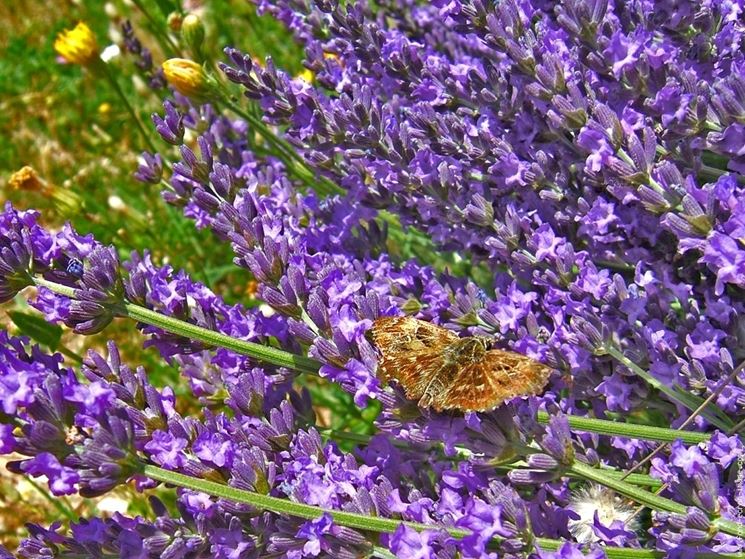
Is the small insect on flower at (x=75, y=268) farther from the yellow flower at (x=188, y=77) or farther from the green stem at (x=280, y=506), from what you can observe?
the yellow flower at (x=188, y=77)

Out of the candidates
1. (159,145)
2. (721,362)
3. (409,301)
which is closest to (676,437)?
(721,362)

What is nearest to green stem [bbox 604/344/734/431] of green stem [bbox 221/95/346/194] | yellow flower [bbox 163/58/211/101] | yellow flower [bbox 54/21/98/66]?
green stem [bbox 221/95/346/194]

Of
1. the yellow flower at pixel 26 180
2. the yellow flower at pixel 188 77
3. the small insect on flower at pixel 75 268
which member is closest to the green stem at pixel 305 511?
the small insect on flower at pixel 75 268

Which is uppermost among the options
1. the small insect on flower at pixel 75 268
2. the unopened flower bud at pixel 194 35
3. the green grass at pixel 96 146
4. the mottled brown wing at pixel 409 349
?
the unopened flower bud at pixel 194 35

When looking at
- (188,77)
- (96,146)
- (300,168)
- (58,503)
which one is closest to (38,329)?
(58,503)

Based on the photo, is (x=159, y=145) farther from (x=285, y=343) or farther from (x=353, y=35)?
(x=285, y=343)

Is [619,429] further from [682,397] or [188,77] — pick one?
[188,77]

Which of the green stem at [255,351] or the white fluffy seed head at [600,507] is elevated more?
the green stem at [255,351]
